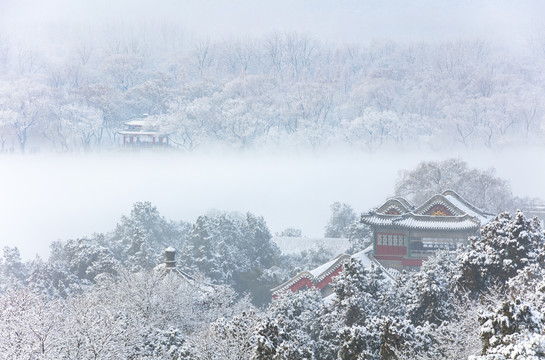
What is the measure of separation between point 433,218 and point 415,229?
107 centimetres

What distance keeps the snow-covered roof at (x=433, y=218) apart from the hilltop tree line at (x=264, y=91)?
123 ft

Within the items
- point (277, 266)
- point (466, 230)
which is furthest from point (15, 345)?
point (277, 266)

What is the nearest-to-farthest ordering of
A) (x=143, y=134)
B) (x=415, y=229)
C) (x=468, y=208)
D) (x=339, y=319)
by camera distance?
(x=339, y=319)
(x=415, y=229)
(x=468, y=208)
(x=143, y=134)

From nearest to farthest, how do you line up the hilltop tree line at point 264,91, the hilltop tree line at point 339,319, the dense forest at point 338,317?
1. the dense forest at point 338,317
2. the hilltop tree line at point 339,319
3. the hilltop tree line at point 264,91

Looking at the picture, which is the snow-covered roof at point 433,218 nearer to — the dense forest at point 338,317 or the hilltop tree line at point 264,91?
the dense forest at point 338,317

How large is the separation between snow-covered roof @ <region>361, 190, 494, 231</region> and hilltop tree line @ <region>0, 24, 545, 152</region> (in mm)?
37584

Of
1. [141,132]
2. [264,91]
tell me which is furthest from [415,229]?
[264,91]

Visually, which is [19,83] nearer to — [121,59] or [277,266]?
[121,59]

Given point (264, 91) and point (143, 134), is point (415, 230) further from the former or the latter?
point (264, 91)

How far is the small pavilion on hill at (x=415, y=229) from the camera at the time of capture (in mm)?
37844

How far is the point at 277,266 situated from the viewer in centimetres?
4481

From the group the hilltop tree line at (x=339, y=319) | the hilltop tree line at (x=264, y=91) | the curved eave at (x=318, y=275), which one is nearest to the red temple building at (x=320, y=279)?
the curved eave at (x=318, y=275)

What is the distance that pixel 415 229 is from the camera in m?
38.1

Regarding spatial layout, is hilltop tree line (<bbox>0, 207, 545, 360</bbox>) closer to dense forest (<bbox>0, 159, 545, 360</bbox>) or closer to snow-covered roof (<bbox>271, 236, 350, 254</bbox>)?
dense forest (<bbox>0, 159, 545, 360</bbox>)
